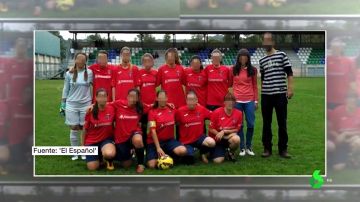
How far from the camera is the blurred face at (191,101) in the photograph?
9.52ft

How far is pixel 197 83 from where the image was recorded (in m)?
2.93

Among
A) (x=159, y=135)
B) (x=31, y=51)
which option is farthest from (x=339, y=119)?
(x=31, y=51)

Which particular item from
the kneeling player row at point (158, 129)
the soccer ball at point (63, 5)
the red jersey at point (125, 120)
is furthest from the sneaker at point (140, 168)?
the soccer ball at point (63, 5)

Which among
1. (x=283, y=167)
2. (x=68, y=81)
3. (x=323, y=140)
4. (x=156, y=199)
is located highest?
(x=68, y=81)

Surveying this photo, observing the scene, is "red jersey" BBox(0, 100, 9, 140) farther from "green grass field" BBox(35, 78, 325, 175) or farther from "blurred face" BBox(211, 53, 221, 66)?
"blurred face" BBox(211, 53, 221, 66)

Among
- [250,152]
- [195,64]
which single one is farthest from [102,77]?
[250,152]

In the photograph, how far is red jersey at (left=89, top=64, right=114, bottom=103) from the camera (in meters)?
2.86

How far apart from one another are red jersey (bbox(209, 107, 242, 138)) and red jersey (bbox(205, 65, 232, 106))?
0.07 meters

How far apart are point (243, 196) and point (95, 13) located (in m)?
1.60

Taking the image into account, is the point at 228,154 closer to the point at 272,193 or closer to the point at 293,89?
the point at 272,193

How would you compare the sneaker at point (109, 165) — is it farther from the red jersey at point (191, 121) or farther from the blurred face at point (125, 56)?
the blurred face at point (125, 56)

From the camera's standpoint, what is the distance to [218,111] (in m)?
2.93

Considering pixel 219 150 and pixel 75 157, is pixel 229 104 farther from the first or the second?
pixel 75 157

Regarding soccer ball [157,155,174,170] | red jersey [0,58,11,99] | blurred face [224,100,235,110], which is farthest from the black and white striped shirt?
red jersey [0,58,11,99]
